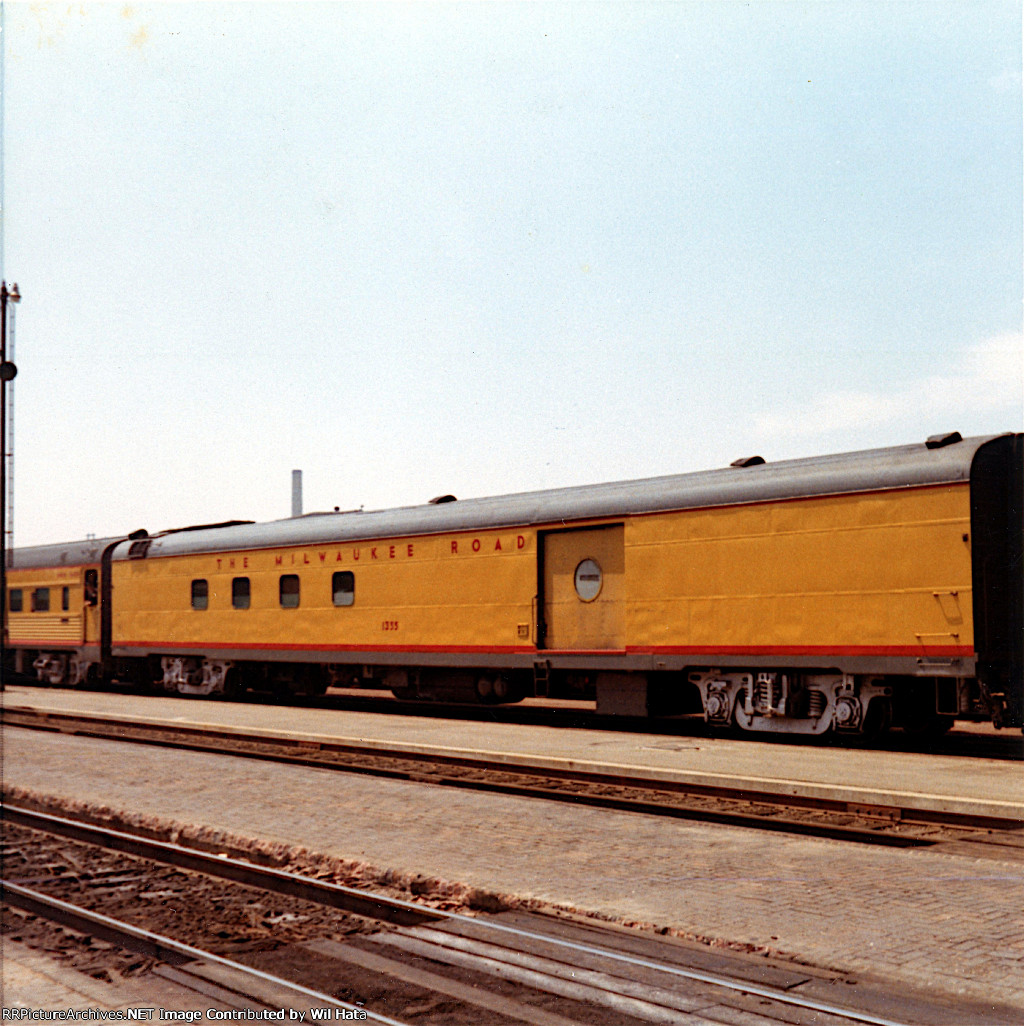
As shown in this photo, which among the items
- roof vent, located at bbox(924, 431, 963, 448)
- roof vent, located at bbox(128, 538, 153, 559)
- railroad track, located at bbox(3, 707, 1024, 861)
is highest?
roof vent, located at bbox(924, 431, 963, 448)

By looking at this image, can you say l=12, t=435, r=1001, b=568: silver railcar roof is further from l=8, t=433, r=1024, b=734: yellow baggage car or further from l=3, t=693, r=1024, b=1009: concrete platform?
l=3, t=693, r=1024, b=1009: concrete platform

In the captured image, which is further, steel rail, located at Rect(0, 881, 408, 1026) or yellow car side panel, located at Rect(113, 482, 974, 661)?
yellow car side panel, located at Rect(113, 482, 974, 661)

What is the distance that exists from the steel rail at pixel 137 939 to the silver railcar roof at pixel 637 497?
10.3 meters

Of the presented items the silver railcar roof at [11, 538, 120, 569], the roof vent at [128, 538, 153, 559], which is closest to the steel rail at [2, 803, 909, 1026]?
the roof vent at [128, 538, 153, 559]

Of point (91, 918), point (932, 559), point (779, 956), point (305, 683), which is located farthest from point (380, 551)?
point (779, 956)

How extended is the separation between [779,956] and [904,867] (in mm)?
2482

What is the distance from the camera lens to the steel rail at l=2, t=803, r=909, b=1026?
209 inches

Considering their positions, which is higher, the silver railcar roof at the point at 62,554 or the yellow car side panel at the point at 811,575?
the silver railcar roof at the point at 62,554

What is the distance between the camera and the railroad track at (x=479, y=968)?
17.0ft

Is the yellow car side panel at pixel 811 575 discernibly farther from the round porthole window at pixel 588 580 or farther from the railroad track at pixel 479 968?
the railroad track at pixel 479 968

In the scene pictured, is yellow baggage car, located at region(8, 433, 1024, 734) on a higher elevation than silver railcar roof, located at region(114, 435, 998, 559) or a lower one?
lower

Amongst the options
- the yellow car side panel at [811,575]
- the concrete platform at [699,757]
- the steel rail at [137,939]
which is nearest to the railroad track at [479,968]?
the steel rail at [137,939]

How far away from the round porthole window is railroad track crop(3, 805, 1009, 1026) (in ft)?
32.4

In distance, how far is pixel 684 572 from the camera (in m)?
16.3
